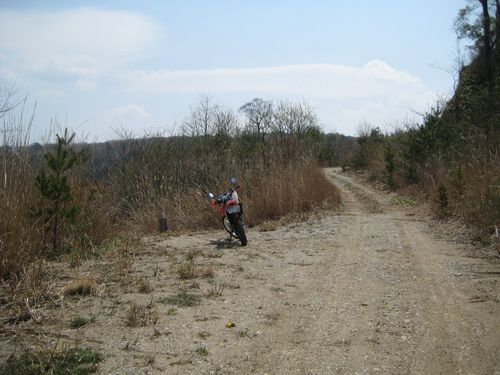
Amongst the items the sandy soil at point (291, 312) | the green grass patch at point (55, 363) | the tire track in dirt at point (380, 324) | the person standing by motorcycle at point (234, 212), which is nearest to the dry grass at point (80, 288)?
the sandy soil at point (291, 312)

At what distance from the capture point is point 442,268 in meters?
6.85

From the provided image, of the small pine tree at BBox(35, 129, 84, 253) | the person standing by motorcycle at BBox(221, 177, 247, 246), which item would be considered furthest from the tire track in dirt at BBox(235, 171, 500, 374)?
the small pine tree at BBox(35, 129, 84, 253)

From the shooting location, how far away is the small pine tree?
718 cm

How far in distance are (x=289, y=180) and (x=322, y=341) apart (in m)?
9.57

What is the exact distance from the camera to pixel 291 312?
5055 millimetres

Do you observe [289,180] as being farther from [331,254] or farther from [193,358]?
[193,358]

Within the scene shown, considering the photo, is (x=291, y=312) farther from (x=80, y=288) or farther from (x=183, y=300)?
(x=80, y=288)

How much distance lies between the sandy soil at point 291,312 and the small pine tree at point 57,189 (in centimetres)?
105

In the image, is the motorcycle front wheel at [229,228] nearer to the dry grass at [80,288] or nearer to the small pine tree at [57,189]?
the small pine tree at [57,189]

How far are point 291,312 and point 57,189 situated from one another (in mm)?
4227

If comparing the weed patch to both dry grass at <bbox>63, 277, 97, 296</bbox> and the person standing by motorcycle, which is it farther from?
the person standing by motorcycle

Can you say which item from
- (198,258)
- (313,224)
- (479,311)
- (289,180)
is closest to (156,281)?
(198,258)

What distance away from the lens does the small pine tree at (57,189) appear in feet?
23.5

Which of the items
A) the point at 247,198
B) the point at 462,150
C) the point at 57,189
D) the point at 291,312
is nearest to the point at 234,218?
the point at 57,189
